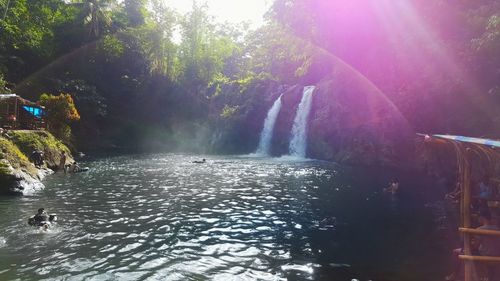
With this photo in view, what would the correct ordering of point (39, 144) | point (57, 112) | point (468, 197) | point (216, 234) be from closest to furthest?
point (468, 197) → point (216, 234) → point (39, 144) → point (57, 112)

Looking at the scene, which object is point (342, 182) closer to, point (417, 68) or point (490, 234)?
point (417, 68)

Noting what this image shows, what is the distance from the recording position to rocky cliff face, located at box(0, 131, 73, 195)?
20.4m

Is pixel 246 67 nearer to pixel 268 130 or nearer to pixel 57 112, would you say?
pixel 268 130

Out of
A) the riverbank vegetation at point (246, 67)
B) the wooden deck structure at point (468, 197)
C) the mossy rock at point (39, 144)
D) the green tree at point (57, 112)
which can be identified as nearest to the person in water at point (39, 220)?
the wooden deck structure at point (468, 197)

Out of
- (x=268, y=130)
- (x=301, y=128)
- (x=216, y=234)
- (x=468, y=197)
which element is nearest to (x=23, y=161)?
(x=216, y=234)

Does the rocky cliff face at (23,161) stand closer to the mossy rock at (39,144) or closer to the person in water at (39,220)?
the mossy rock at (39,144)

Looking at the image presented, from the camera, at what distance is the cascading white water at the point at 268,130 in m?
53.2

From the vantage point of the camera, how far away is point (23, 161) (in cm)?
2391

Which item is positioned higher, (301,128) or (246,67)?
(246,67)

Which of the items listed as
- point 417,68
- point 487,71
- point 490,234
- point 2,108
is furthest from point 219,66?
point 490,234

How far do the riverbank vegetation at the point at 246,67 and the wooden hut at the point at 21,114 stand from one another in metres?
4.79

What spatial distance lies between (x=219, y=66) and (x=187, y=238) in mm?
72297

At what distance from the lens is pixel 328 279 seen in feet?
34.5

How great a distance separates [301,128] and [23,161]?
111 feet
